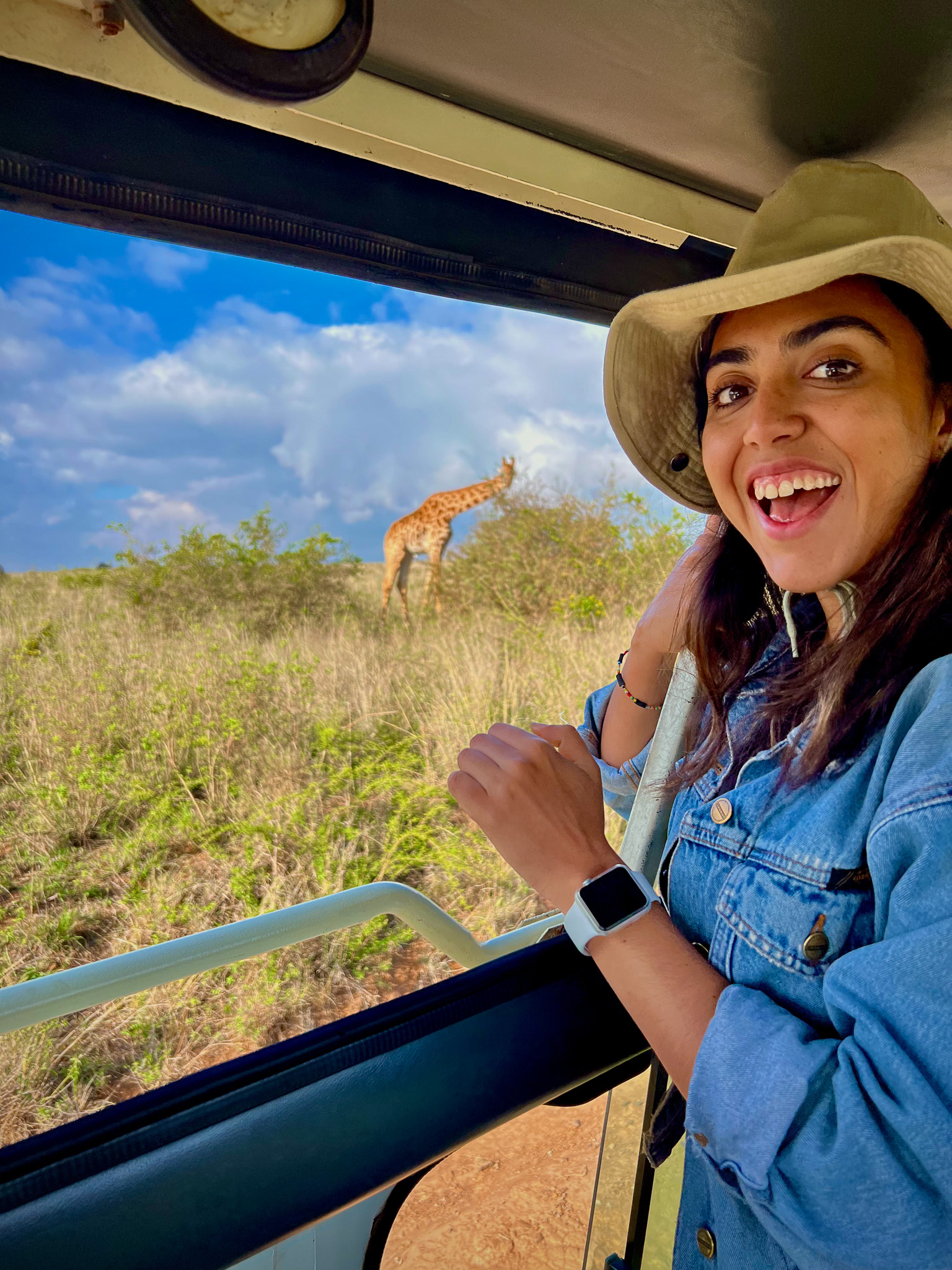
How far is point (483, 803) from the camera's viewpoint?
0.76 meters

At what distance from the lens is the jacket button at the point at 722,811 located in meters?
0.78

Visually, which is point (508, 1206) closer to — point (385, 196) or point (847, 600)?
point (847, 600)

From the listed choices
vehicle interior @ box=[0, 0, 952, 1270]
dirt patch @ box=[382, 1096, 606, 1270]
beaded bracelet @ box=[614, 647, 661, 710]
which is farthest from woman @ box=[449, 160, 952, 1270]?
dirt patch @ box=[382, 1096, 606, 1270]

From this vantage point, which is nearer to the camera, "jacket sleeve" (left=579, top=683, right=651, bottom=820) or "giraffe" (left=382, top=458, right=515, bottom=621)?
"jacket sleeve" (left=579, top=683, right=651, bottom=820)

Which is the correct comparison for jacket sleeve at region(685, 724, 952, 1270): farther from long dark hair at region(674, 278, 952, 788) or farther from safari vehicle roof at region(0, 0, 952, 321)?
safari vehicle roof at region(0, 0, 952, 321)

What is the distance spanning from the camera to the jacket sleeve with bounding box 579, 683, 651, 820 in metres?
1.20

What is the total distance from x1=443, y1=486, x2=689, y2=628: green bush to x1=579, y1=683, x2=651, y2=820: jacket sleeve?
4.24 metres

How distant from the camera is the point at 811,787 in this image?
0.71 meters

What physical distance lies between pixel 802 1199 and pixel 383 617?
6.10m

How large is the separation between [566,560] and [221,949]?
5.51 m

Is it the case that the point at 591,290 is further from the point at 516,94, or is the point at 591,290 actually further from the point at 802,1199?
the point at 802,1199

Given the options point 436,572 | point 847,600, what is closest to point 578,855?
point 847,600

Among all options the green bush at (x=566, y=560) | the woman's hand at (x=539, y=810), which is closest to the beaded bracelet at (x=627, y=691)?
the woman's hand at (x=539, y=810)

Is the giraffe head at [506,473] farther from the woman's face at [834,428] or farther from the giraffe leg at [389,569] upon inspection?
the woman's face at [834,428]
